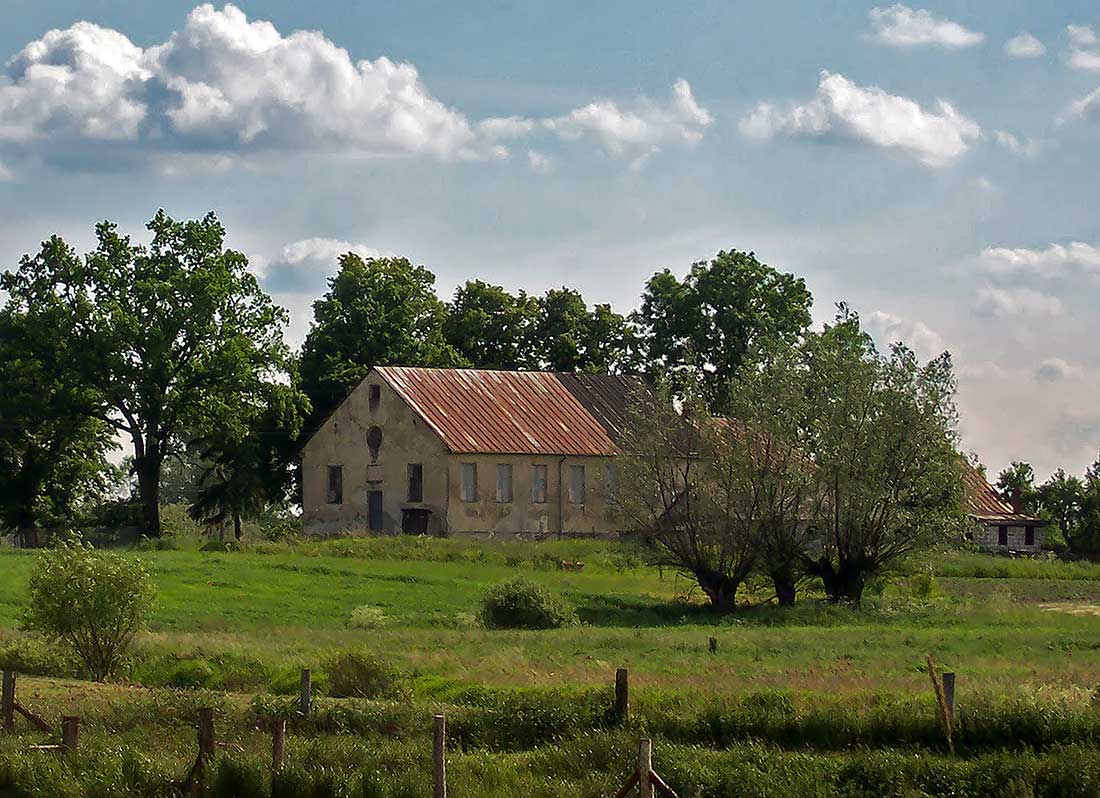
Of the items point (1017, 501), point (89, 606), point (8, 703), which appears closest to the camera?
point (8, 703)

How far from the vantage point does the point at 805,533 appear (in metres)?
55.8

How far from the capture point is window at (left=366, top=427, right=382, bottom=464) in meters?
78.4

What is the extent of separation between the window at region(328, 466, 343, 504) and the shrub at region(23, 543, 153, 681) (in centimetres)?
4288

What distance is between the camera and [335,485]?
264 feet

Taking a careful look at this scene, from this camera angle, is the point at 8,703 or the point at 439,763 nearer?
the point at 439,763

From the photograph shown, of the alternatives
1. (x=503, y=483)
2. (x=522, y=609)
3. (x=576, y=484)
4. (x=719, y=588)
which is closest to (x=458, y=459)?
(x=503, y=483)

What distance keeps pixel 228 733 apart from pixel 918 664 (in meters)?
15.0

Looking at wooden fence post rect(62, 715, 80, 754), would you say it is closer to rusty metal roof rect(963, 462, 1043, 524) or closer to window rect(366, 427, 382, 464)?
window rect(366, 427, 382, 464)

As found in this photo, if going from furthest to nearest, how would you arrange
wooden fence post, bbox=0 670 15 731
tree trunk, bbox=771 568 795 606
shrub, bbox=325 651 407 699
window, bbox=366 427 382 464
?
window, bbox=366 427 382 464 → tree trunk, bbox=771 568 795 606 → shrub, bbox=325 651 407 699 → wooden fence post, bbox=0 670 15 731

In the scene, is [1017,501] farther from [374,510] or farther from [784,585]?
[784,585]

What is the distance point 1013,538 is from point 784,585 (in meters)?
45.5

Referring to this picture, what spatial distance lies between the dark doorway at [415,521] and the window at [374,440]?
3.35 metres

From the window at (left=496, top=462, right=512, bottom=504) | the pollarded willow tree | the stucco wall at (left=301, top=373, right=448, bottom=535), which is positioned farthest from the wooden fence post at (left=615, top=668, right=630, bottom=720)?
the window at (left=496, top=462, right=512, bottom=504)

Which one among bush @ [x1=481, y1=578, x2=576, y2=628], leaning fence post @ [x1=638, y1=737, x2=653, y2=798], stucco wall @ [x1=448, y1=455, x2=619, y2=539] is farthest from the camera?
stucco wall @ [x1=448, y1=455, x2=619, y2=539]
